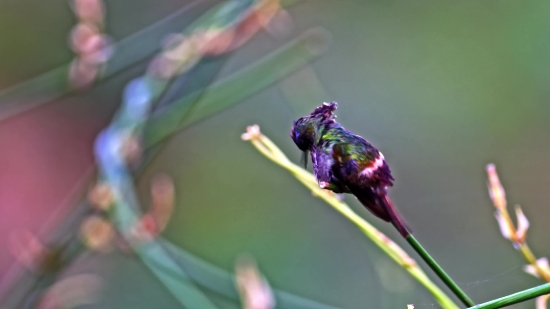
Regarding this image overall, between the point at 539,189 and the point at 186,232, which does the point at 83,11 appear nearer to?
the point at 186,232

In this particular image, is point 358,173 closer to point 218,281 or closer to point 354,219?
point 354,219

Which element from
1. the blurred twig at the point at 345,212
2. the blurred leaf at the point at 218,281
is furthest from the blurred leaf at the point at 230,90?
the blurred twig at the point at 345,212

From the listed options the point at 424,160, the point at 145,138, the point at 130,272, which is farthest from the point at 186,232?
the point at 145,138

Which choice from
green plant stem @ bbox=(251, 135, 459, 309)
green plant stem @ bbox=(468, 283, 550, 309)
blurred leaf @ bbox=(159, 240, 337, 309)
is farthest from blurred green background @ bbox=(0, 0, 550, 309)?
green plant stem @ bbox=(468, 283, 550, 309)

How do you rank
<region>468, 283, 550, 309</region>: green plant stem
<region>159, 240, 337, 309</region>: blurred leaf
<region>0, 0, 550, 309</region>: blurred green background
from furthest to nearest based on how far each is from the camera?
<region>0, 0, 550, 309</region>: blurred green background, <region>159, 240, 337, 309</region>: blurred leaf, <region>468, 283, 550, 309</region>: green plant stem

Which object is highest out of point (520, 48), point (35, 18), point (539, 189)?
point (35, 18)

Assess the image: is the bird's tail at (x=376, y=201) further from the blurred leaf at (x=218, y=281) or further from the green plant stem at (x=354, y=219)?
the blurred leaf at (x=218, y=281)

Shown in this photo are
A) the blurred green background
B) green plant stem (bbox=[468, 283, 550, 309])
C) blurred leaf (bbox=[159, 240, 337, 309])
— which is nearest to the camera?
green plant stem (bbox=[468, 283, 550, 309])

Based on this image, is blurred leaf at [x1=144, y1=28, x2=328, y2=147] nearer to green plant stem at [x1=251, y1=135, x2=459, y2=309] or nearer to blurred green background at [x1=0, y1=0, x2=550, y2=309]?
green plant stem at [x1=251, y1=135, x2=459, y2=309]

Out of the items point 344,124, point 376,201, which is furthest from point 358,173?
point 344,124
